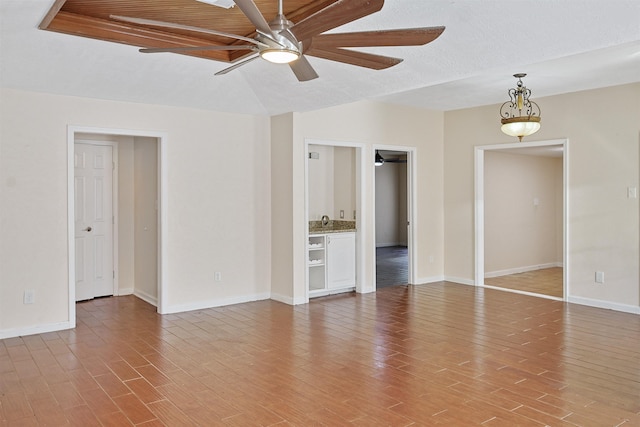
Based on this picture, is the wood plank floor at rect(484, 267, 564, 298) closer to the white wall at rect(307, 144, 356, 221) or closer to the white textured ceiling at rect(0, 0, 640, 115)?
the white wall at rect(307, 144, 356, 221)

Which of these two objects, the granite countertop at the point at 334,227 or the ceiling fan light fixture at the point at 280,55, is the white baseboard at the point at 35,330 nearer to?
the granite countertop at the point at 334,227

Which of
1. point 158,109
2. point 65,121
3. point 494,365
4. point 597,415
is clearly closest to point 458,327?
point 494,365

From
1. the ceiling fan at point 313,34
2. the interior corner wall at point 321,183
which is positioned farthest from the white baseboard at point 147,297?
the ceiling fan at point 313,34

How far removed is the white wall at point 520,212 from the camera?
8.34 meters

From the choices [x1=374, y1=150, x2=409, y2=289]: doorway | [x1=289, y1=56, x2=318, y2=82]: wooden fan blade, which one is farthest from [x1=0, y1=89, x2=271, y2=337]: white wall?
[x1=374, y1=150, x2=409, y2=289]: doorway

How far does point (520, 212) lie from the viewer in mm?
8820

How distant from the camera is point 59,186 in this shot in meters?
5.10

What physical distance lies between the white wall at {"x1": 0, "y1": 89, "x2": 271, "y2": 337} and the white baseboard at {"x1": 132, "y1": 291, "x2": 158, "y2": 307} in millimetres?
557

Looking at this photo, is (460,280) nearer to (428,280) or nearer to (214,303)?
(428,280)

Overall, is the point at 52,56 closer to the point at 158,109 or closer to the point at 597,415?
the point at 158,109

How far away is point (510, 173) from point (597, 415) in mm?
6037

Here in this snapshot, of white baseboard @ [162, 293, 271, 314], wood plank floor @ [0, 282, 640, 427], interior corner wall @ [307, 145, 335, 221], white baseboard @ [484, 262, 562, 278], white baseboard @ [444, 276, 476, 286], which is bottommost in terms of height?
wood plank floor @ [0, 282, 640, 427]

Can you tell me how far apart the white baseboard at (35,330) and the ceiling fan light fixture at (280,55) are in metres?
3.85

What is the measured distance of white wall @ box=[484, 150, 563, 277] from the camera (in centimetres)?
834
